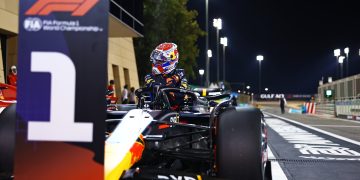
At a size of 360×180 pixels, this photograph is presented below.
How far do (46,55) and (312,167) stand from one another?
18.2ft

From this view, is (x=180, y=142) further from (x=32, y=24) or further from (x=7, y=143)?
(x=32, y=24)

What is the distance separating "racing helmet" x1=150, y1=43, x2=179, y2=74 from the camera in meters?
6.03

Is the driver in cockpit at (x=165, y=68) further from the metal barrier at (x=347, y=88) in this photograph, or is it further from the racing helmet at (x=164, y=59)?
the metal barrier at (x=347, y=88)

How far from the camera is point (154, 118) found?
14.0 ft

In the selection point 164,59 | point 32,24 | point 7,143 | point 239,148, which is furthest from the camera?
point 164,59

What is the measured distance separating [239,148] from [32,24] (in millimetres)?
1955

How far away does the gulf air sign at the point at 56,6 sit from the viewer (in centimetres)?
237

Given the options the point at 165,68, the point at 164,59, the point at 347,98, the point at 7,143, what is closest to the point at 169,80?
the point at 165,68

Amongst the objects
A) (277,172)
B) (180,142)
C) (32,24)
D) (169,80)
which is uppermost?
(32,24)

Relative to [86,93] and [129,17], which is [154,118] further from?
[129,17]

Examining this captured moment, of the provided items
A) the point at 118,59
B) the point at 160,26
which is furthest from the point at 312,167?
the point at 160,26

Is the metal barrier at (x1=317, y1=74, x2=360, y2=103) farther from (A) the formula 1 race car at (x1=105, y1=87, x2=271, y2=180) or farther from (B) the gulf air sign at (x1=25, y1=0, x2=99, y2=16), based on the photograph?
(B) the gulf air sign at (x1=25, y1=0, x2=99, y2=16)

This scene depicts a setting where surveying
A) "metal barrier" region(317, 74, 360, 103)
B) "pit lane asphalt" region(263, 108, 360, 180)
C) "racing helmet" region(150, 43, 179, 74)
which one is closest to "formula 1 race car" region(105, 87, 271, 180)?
"racing helmet" region(150, 43, 179, 74)

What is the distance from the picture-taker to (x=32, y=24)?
2.38 meters
